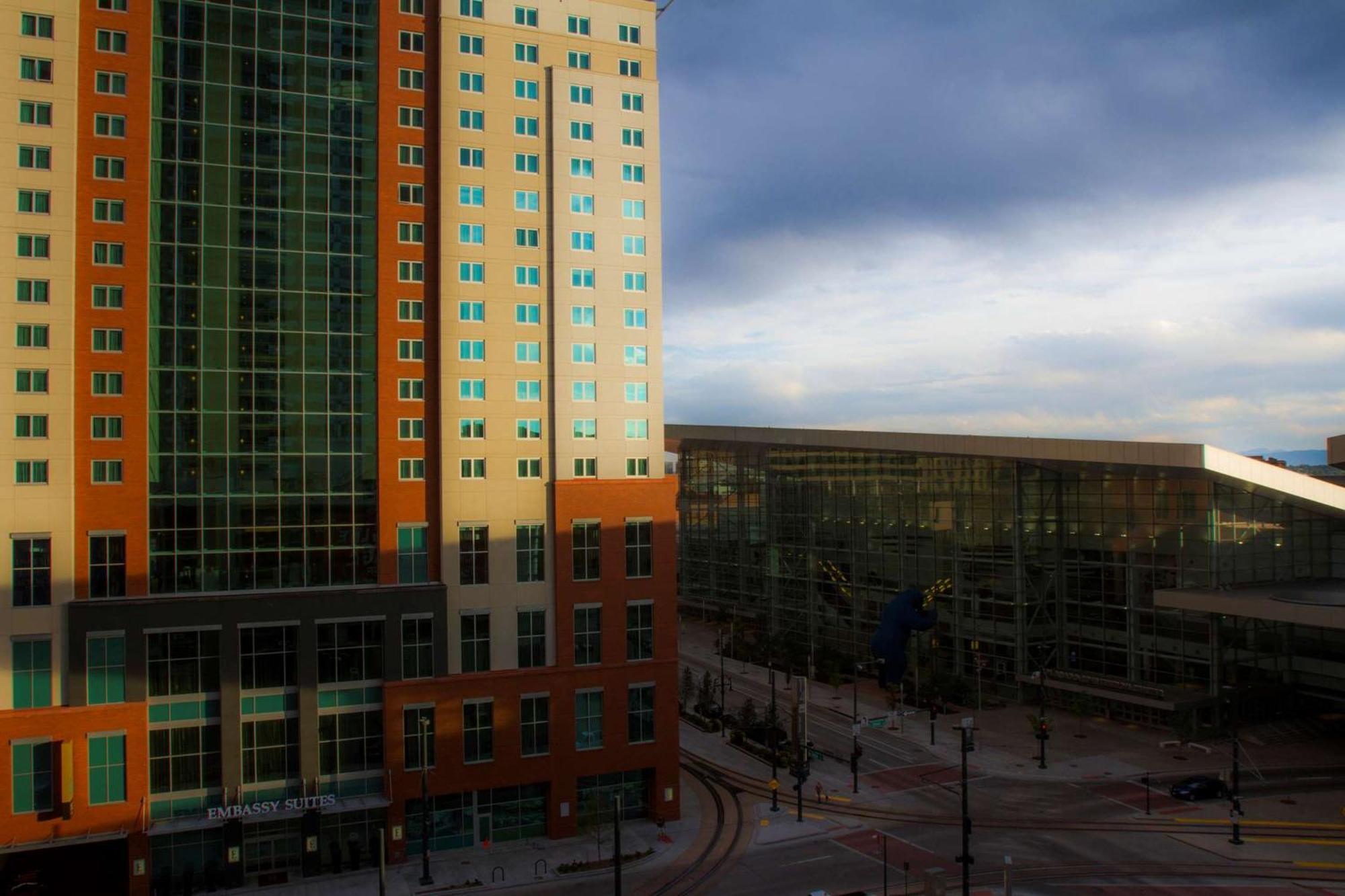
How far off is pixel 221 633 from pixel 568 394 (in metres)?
19.5

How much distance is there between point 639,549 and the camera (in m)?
52.0

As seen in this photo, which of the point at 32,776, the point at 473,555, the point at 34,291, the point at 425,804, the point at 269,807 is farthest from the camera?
the point at 473,555

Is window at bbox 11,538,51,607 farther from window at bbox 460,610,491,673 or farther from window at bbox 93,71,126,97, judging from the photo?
window at bbox 93,71,126,97

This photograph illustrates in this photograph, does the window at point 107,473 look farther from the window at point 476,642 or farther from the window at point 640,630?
the window at point 640,630

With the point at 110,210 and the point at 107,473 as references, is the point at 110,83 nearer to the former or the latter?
the point at 110,210

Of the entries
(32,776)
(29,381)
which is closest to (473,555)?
(32,776)

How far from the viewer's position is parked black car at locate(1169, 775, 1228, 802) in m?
52.2

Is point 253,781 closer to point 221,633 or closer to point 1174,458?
point 221,633

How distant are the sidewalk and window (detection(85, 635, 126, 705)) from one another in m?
34.7

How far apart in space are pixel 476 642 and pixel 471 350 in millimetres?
14326

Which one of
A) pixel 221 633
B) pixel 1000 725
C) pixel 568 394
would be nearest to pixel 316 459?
pixel 221 633

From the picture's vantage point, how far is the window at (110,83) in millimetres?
46188

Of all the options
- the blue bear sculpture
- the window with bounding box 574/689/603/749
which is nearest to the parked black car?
the blue bear sculpture

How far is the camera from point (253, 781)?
45.8 m
